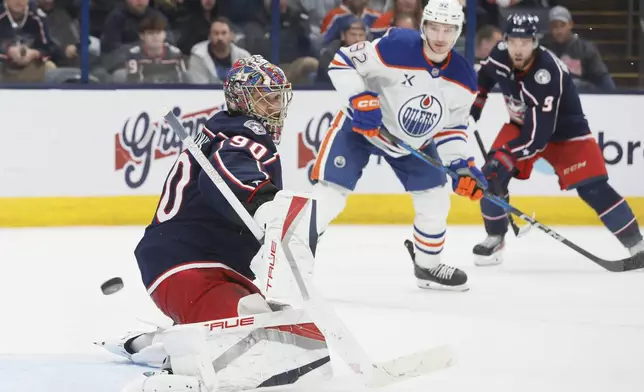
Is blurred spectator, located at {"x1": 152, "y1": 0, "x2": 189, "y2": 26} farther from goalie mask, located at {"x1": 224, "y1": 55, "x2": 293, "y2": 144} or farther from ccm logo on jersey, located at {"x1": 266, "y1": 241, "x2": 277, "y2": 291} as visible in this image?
ccm logo on jersey, located at {"x1": 266, "y1": 241, "x2": 277, "y2": 291}

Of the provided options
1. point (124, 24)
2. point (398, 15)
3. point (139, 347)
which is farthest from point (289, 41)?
point (139, 347)

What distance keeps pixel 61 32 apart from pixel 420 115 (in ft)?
8.71

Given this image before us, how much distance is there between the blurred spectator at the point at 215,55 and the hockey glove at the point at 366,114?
2.21 m

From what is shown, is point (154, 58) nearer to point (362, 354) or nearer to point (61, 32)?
point (61, 32)

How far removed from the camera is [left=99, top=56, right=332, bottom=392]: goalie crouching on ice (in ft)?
8.32

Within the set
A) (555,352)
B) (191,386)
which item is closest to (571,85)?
(555,352)

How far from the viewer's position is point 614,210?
528 cm

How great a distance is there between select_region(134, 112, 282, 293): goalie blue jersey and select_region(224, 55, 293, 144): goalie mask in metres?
0.04

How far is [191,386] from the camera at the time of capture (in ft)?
8.54

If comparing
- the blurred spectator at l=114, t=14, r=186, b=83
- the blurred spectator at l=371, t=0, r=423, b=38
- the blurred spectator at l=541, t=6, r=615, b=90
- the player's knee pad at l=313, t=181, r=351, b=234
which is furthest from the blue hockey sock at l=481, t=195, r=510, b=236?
the blurred spectator at l=114, t=14, r=186, b=83

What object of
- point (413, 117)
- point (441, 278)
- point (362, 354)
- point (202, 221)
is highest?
point (202, 221)

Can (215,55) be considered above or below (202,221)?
below

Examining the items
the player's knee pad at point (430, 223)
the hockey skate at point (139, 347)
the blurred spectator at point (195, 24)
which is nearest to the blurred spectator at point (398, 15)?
the blurred spectator at point (195, 24)

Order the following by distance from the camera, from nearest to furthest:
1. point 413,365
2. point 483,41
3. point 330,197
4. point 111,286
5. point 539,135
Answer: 1. point 413,365
2. point 111,286
3. point 330,197
4. point 539,135
5. point 483,41
